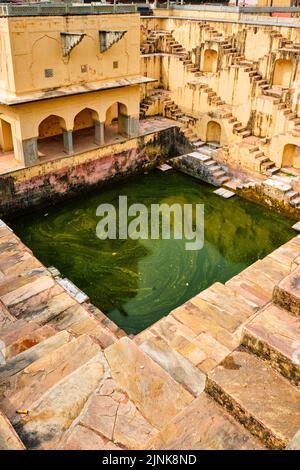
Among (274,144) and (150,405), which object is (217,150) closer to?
(274,144)

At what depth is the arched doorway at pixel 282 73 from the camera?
49.2ft

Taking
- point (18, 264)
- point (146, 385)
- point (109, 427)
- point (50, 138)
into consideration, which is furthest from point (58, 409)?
point (50, 138)

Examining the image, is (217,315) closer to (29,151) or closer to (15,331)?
(15,331)

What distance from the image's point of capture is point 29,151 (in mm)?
12477

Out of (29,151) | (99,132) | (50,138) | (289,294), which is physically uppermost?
(289,294)

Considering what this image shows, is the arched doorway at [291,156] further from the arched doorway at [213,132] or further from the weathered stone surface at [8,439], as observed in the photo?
the weathered stone surface at [8,439]

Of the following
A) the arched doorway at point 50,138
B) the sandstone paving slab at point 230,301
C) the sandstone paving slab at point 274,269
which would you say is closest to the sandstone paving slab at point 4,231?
the arched doorway at point 50,138

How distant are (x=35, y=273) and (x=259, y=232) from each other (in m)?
6.95

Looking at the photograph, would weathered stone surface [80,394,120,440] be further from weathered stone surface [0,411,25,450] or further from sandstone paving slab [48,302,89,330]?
sandstone paving slab [48,302,89,330]

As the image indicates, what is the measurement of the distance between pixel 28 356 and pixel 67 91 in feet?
32.6

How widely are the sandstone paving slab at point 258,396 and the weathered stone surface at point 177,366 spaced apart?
4.14 ft
